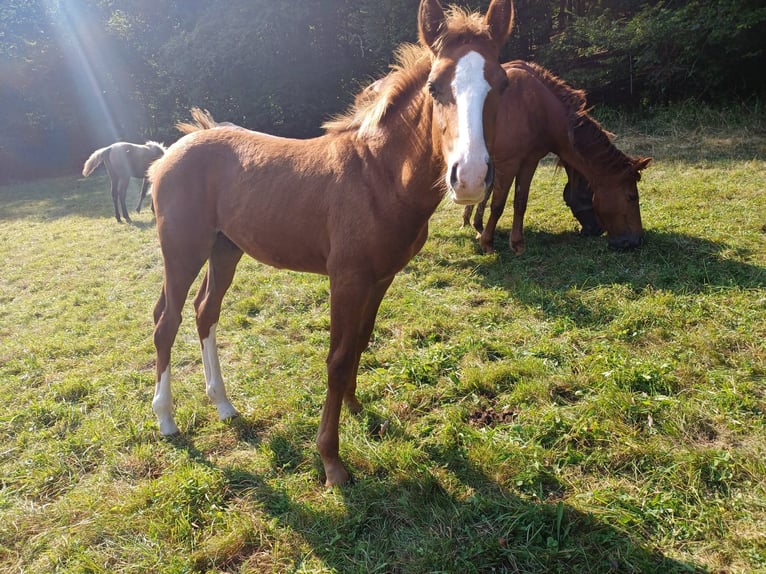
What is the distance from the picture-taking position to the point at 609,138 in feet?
16.6

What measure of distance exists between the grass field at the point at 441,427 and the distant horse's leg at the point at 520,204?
0.73 ft

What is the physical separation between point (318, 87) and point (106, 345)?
1533 cm

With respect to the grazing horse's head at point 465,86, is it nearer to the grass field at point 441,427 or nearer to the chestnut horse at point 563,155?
the grass field at point 441,427

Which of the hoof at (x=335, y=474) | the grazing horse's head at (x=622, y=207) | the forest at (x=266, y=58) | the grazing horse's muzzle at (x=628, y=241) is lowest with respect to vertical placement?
the hoof at (x=335, y=474)

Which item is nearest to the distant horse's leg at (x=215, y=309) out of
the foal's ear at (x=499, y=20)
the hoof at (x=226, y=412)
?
the hoof at (x=226, y=412)

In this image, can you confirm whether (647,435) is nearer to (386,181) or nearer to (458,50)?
(386,181)

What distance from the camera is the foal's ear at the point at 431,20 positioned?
6.82ft

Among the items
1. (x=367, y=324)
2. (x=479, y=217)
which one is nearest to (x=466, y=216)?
(x=479, y=217)

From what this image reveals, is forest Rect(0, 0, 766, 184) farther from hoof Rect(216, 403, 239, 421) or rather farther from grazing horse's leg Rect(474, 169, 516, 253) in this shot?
hoof Rect(216, 403, 239, 421)

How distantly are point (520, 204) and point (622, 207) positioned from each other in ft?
3.56

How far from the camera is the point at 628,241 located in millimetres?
4902

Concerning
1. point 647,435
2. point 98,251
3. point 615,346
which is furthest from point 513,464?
point 98,251

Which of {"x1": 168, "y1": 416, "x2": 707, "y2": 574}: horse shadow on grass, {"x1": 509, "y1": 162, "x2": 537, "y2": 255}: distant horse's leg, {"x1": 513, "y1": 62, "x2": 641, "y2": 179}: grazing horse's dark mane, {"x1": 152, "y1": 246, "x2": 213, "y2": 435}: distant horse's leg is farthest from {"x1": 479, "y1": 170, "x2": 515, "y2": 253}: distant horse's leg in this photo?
{"x1": 152, "y1": 246, "x2": 213, "y2": 435}: distant horse's leg

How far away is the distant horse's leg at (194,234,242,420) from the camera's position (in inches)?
123
